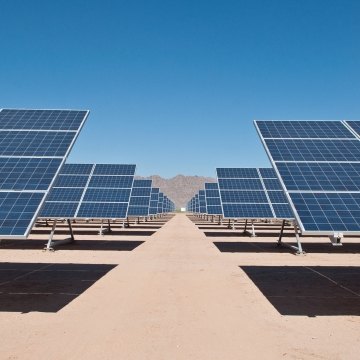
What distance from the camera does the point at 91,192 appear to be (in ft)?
97.6

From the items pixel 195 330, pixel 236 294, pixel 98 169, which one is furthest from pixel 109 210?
pixel 195 330

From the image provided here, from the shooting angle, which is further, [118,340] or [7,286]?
[7,286]

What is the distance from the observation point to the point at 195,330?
7859mm

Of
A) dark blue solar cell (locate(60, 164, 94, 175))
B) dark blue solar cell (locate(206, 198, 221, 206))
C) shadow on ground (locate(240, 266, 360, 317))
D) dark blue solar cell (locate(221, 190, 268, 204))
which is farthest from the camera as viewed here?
dark blue solar cell (locate(206, 198, 221, 206))

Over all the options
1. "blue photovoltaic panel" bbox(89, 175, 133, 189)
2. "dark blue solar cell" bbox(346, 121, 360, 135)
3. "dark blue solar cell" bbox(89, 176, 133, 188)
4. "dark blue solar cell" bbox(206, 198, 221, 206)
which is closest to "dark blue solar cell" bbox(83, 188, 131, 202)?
"blue photovoltaic panel" bbox(89, 175, 133, 189)

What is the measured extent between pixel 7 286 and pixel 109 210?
15.5 metres

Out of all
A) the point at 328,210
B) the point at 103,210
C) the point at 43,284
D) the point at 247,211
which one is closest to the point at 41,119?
the point at 43,284

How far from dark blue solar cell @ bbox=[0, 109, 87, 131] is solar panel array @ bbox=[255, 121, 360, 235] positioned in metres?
9.27

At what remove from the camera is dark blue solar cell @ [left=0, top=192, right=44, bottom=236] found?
34.0 feet

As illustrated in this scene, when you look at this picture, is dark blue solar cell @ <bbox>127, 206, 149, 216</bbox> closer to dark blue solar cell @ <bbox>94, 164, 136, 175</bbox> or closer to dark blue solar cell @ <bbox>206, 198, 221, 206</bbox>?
dark blue solar cell @ <bbox>94, 164, 136, 175</bbox>

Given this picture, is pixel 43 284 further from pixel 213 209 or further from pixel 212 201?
pixel 212 201

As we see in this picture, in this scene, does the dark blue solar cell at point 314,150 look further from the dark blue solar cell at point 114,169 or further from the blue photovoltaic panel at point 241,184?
the dark blue solar cell at point 114,169

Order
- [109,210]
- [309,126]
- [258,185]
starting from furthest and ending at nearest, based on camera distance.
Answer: [258,185] < [109,210] < [309,126]

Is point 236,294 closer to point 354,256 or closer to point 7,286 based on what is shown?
point 7,286
